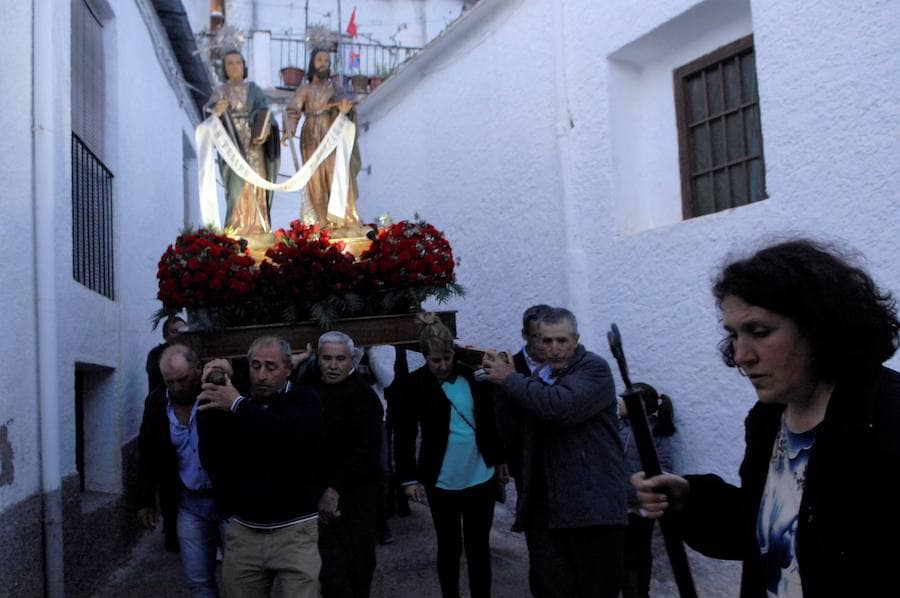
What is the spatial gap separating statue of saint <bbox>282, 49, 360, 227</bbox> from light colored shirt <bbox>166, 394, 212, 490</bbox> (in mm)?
2643

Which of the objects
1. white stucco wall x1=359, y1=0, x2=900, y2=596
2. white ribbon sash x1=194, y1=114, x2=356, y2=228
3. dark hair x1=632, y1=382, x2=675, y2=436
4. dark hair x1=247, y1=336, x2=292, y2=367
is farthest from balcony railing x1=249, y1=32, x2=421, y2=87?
dark hair x1=247, y1=336, x2=292, y2=367

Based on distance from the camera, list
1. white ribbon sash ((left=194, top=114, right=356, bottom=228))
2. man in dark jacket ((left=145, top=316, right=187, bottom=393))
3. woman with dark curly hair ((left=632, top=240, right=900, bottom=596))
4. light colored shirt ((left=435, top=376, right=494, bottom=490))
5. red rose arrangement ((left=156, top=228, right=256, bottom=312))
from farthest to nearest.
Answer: white ribbon sash ((left=194, top=114, right=356, bottom=228)) → man in dark jacket ((left=145, top=316, right=187, bottom=393)) → red rose arrangement ((left=156, top=228, right=256, bottom=312)) → light colored shirt ((left=435, top=376, right=494, bottom=490)) → woman with dark curly hair ((left=632, top=240, right=900, bottom=596))

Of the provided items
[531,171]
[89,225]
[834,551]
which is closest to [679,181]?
[531,171]

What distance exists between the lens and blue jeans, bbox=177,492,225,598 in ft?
14.4

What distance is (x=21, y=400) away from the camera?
4887mm

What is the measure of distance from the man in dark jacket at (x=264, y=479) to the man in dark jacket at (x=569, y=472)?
96cm

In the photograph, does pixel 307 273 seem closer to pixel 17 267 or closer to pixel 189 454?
pixel 189 454

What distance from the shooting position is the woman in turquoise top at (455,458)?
15.3ft

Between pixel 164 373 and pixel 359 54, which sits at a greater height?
pixel 359 54

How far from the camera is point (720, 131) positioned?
5984 mm

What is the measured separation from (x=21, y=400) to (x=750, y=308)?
4398 mm

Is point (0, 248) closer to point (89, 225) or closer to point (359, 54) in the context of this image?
point (89, 225)

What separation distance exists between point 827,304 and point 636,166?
202 inches

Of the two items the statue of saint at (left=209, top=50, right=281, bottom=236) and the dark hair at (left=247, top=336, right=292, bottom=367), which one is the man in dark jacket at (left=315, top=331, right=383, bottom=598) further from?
the statue of saint at (left=209, top=50, right=281, bottom=236)
